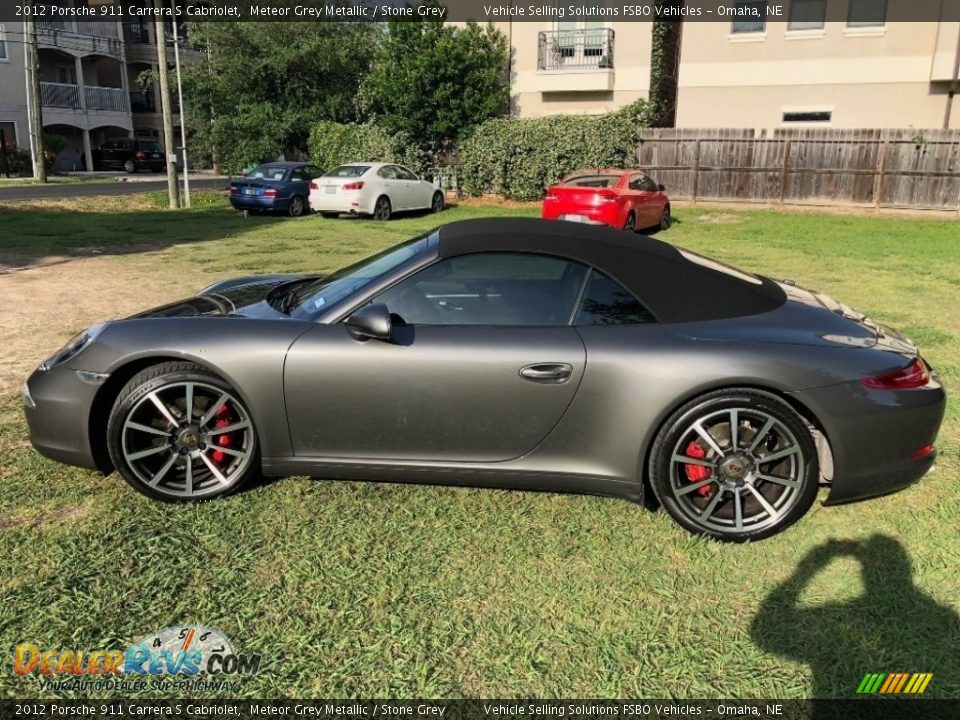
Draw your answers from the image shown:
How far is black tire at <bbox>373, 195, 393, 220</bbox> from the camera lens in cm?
1806

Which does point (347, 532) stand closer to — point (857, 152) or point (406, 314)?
point (406, 314)

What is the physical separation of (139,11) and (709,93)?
130 feet

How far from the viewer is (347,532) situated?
11.0ft

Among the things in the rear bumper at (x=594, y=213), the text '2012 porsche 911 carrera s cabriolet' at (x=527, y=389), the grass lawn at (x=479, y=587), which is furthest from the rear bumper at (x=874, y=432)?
the rear bumper at (x=594, y=213)

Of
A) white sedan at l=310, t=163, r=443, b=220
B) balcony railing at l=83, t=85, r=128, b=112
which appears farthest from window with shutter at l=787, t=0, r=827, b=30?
balcony railing at l=83, t=85, r=128, b=112

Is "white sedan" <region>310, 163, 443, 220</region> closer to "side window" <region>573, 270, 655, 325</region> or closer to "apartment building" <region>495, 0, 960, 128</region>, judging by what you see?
"apartment building" <region>495, 0, 960, 128</region>

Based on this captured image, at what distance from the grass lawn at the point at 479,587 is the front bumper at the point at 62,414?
226 millimetres

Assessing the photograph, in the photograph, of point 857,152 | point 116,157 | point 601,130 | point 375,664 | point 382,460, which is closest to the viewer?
point 375,664

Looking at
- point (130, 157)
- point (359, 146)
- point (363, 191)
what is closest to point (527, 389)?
point (363, 191)

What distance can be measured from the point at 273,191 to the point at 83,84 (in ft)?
115

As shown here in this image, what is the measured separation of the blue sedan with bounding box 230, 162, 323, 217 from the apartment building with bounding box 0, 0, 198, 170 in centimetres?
2516

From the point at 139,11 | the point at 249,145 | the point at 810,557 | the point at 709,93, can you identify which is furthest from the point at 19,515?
the point at 139,11

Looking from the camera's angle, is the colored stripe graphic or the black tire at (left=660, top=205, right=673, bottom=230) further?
the black tire at (left=660, top=205, right=673, bottom=230)

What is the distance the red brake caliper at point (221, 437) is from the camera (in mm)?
3527
